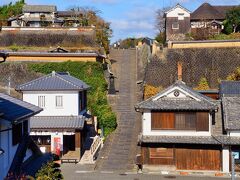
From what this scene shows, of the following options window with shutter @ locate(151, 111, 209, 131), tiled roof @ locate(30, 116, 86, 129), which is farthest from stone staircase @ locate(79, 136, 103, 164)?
window with shutter @ locate(151, 111, 209, 131)

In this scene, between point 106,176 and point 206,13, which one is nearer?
point 106,176

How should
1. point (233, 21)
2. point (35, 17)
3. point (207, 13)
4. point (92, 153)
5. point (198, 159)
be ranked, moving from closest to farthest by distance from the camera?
point (198, 159) → point (92, 153) → point (233, 21) → point (207, 13) → point (35, 17)

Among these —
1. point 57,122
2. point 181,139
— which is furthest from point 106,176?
point 57,122

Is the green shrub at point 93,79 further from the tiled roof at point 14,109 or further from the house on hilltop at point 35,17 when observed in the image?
the tiled roof at point 14,109

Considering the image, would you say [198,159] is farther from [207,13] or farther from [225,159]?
[207,13]

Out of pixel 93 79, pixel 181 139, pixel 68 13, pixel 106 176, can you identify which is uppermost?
pixel 68 13

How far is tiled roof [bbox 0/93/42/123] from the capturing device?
41.1ft

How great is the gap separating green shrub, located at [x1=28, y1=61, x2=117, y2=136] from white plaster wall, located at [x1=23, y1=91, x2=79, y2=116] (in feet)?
15.7

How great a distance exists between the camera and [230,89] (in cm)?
2998

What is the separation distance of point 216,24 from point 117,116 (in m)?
23.5

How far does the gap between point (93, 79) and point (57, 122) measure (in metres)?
11.9

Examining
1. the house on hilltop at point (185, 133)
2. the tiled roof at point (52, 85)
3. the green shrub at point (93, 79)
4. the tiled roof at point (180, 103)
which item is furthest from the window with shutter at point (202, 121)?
the green shrub at point (93, 79)

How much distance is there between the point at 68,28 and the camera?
4828cm

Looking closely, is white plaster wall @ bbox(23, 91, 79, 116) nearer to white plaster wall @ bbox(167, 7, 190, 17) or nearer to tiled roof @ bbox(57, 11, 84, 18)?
white plaster wall @ bbox(167, 7, 190, 17)
